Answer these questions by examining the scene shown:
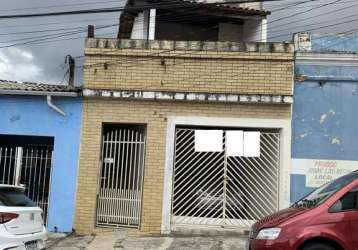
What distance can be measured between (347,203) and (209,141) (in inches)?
219

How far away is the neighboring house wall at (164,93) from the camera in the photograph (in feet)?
42.9

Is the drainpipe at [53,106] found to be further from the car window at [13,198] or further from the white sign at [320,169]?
the white sign at [320,169]

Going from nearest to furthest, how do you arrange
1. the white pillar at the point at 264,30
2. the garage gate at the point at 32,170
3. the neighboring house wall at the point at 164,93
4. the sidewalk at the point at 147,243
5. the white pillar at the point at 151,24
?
1. the sidewalk at the point at 147,243
2. the neighboring house wall at the point at 164,93
3. the garage gate at the point at 32,170
4. the white pillar at the point at 151,24
5. the white pillar at the point at 264,30

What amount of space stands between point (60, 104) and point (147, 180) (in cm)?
271

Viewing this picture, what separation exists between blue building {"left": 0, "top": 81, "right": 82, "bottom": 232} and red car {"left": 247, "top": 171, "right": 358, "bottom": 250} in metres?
6.30

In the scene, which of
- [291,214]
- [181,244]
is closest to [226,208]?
[181,244]

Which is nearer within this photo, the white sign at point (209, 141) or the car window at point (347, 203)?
the car window at point (347, 203)

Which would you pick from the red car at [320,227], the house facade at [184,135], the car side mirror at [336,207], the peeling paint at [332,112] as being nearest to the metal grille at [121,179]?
the house facade at [184,135]

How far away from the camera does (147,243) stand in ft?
39.1

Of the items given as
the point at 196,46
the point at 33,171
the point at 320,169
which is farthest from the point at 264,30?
the point at 33,171

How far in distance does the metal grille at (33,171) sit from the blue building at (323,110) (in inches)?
226

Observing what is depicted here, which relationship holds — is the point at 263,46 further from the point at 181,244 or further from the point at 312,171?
the point at 181,244

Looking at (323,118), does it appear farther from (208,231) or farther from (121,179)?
(121,179)

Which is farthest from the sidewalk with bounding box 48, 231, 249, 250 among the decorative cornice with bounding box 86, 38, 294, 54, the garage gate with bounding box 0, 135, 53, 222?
the decorative cornice with bounding box 86, 38, 294, 54
